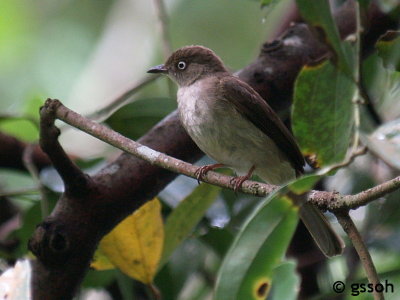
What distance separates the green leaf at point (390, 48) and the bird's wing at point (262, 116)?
786 mm

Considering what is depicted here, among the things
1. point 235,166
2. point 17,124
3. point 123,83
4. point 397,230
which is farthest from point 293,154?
point 123,83

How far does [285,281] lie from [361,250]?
23 centimetres

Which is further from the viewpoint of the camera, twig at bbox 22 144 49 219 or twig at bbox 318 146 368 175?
twig at bbox 22 144 49 219

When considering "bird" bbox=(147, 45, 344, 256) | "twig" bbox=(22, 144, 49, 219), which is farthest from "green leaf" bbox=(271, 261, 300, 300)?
"twig" bbox=(22, 144, 49, 219)

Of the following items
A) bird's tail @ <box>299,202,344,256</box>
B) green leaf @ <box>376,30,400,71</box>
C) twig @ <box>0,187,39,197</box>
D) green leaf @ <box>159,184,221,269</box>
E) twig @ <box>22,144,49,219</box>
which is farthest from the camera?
twig @ <box>0,187,39,197</box>

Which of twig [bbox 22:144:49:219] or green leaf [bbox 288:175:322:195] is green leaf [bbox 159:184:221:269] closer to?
twig [bbox 22:144:49:219]

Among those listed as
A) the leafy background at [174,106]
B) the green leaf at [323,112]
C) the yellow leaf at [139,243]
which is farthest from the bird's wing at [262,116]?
the yellow leaf at [139,243]

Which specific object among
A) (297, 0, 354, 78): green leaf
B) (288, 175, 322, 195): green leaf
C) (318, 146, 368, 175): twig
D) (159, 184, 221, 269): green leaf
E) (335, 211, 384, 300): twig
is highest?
(297, 0, 354, 78): green leaf

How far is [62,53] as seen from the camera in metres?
6.31

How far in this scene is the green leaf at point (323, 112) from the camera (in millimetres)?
2695

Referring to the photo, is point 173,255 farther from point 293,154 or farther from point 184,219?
point 293,154

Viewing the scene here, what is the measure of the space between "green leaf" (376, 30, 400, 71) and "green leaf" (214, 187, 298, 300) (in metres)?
1.04

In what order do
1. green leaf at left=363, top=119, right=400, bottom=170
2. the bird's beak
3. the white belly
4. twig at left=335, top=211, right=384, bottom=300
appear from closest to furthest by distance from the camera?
1. twig at left=335, top=211, right=384, bottom=300
2. green leaf at left=363, top=119, right=400, bottom=170
3. the white belly
4. the bird's beak

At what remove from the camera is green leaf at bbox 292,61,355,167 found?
270cm
